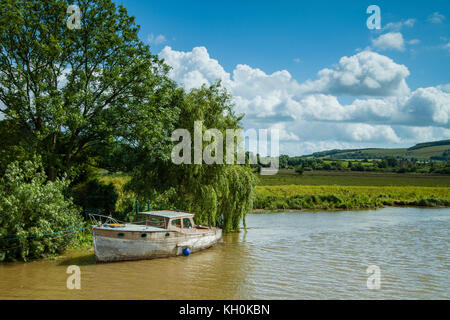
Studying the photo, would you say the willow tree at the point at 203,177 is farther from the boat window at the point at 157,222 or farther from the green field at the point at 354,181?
the green field at the point at 354,181

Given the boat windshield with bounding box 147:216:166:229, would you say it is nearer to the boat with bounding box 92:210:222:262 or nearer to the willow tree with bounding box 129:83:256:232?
the boat with bounding box 92:210:222:262

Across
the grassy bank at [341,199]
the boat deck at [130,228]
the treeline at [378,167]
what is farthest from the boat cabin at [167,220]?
the treeline at [378,167]

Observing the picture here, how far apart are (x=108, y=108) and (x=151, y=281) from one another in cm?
1082

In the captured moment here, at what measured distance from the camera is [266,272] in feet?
55.3

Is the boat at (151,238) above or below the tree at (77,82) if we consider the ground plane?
below

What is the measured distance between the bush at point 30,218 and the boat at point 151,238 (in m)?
2.16

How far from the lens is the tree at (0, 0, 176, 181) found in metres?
19.4

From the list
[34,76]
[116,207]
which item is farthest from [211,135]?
[34,76]

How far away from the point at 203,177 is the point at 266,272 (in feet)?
28.3

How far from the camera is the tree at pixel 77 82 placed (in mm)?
19406

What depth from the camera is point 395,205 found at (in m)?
50.8

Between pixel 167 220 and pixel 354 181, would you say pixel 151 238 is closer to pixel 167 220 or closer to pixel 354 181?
pixel 167 220
